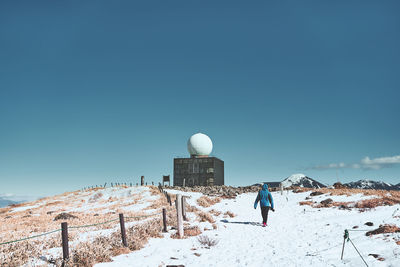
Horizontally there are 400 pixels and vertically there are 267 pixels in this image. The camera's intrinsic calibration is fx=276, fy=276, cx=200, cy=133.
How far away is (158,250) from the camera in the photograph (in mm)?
9586

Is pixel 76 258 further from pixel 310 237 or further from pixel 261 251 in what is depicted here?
pixel 310 237

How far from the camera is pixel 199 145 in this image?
47.4 metres

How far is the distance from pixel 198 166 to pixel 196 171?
89 cm

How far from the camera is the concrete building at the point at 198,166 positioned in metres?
44.6

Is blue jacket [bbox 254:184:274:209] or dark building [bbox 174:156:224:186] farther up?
blue jacket [bbox 254:184:274:209]

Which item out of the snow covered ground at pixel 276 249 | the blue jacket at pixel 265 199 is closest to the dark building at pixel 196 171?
the blue jacket at pixel 265 199

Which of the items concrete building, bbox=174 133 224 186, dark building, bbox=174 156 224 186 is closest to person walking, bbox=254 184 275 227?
concrete building, bbox=174 133 224 186

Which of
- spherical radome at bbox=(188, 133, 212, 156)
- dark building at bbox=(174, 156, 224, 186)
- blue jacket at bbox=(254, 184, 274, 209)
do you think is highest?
spherical radome at bbox=(188, 133, 212, 156)

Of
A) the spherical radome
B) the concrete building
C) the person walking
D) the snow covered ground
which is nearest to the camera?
the snow covered ground

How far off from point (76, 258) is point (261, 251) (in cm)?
579

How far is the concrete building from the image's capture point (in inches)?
1757

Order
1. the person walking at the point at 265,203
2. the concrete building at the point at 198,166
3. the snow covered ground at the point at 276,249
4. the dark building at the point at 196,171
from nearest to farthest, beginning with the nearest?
the snow covered ground at the point at 276,249
the person walking at the point at 265,203
the dark building at the point at 196,171
the concrete building at the point at 198,166

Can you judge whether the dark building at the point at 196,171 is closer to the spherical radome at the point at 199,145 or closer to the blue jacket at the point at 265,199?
the spherical radome at the point at 199,145

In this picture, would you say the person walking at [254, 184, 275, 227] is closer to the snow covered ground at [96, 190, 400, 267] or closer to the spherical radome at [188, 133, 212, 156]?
the snow covered ground at [96, 190, 400, 267]
